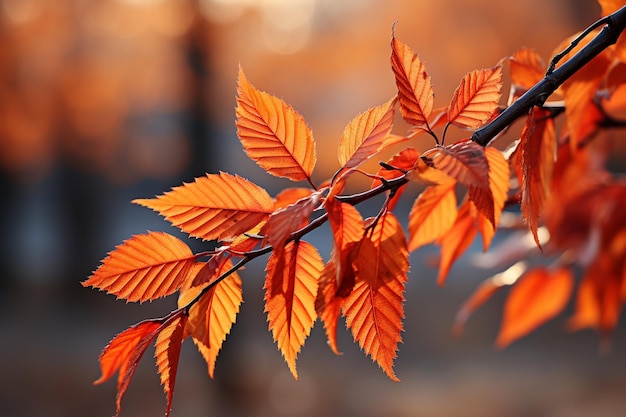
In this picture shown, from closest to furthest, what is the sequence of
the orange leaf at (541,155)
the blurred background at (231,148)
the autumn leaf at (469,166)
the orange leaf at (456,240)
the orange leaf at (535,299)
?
the autumn leaf at (469,166) < the orange leaf at (541,155) < the orange leaf at (456,240) < the orange leaf at (535,299) < the blurred background at (231,148)

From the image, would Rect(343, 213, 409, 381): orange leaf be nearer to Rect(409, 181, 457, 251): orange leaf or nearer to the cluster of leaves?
the cluster of leaves

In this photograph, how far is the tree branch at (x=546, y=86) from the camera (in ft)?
1.34

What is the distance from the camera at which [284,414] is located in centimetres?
415

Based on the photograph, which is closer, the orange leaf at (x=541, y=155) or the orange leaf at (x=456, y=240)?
the orange leaf at (x=541, y=155)

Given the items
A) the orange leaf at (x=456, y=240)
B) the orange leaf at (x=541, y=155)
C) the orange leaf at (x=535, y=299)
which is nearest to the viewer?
the orange leaf at (x=541, y=155)

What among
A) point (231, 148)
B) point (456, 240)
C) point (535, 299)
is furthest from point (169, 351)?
point (231, 148)

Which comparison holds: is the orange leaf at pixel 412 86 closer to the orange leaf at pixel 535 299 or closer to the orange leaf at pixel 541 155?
the orange leaf at pixel 541 155

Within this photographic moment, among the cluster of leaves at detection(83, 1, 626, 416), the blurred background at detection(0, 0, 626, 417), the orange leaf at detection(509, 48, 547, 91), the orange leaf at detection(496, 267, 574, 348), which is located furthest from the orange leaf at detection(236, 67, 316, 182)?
the blurred background at detection(0, 0, 626, 417)

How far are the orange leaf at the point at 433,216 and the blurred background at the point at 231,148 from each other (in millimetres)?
3203

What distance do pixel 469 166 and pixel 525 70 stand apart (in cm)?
28

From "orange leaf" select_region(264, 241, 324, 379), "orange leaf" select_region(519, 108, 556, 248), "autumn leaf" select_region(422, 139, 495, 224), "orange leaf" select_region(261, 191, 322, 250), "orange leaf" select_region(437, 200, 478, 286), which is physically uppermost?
"orange leaf" select_region(261, 191, 322, 250)

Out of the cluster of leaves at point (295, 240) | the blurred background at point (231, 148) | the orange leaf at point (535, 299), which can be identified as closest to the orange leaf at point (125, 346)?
the cluster of leaves at point (295, 240)

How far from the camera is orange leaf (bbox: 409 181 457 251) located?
0.56 m

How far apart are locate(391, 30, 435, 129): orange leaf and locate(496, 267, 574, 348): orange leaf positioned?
717 millimetres
